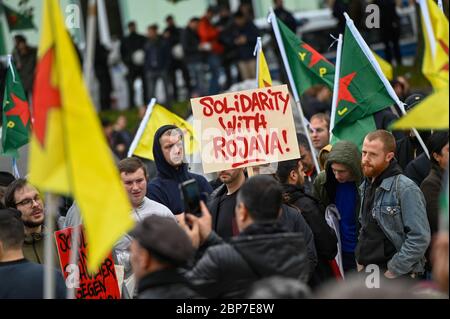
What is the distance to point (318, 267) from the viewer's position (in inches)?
340

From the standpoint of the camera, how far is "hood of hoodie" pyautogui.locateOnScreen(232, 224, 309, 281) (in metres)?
6.39

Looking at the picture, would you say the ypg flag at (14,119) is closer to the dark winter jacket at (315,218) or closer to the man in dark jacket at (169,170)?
the man in dark jacket at (169,170)

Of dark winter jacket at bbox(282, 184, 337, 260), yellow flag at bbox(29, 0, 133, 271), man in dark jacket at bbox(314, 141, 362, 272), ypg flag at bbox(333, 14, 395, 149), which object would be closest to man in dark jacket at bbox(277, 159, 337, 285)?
dark winter jacket at bbox(282, 184, 337, 260)

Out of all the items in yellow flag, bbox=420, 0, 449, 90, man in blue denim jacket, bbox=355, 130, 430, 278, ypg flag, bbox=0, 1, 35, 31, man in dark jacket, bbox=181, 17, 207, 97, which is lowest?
man in blue denim jacket, bbox=355, 130, 430, 278

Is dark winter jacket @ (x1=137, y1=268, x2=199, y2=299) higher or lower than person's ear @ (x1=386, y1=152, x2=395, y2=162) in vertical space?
lower

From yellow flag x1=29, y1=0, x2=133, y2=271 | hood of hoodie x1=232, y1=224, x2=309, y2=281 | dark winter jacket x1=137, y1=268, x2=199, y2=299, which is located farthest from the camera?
hood of hoodie x1=232, y1=224, x2=309, y2=281

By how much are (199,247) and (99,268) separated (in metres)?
1.15

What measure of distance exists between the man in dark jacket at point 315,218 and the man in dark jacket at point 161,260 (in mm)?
2570

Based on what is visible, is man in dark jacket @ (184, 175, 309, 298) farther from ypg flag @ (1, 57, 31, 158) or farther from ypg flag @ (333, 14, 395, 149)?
ypg flag @ (1, 57, 31, 158)

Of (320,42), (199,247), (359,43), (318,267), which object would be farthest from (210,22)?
(199,247)

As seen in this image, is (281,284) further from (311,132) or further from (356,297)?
(311,132)

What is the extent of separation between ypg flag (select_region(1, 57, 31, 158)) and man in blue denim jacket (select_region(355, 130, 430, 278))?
12.2 feet

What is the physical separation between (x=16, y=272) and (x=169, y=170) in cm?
272

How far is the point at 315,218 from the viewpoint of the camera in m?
8.66
